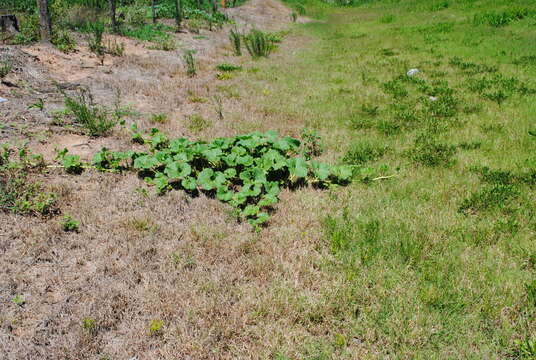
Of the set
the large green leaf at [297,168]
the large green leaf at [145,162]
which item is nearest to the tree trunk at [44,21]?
the large green leaf at [145,162]

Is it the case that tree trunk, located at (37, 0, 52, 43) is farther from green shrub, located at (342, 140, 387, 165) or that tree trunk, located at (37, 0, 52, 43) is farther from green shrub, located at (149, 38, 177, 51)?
green shrub, located at (342, 140, 387, 165)

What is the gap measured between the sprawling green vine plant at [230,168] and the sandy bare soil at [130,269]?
0.21 metres

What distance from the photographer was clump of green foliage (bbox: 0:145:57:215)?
4.08 meters

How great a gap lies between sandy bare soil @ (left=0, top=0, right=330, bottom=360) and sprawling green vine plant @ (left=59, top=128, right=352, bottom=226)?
205mm

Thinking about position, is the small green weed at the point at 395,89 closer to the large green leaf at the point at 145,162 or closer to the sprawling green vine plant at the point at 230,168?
the sprawling green vine plant at the point at 230,168

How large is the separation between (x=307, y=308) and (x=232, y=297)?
68 cm

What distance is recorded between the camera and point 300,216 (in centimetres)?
432

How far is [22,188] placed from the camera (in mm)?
4301

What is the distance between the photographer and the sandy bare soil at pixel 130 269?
284 cm

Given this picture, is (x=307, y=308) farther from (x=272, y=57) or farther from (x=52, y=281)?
(x=272, y=57)

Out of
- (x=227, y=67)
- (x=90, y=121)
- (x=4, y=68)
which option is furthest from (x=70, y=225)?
(x=227, y=67)

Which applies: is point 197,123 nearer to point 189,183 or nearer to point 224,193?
point 189,183

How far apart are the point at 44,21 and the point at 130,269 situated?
9.48m

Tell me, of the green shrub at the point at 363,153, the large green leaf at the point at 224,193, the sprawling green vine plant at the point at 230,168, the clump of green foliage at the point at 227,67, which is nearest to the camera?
the large green leaf at the point at 224,193
